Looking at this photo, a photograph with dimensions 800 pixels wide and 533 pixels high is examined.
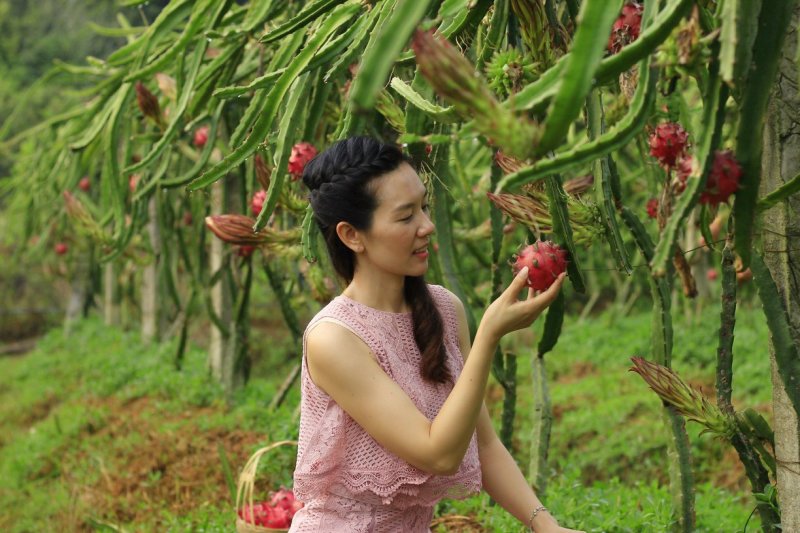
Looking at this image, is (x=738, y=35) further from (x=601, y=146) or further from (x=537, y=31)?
(x=537, y=31)

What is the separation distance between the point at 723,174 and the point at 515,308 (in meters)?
0.38

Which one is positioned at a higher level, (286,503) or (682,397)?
(682,397)

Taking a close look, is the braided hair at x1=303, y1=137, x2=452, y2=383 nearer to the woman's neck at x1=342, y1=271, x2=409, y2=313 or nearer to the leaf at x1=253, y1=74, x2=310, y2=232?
the woman's neck at x1=342, y1=271, x2=409, y2=313

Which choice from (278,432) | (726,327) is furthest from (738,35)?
(278,432)

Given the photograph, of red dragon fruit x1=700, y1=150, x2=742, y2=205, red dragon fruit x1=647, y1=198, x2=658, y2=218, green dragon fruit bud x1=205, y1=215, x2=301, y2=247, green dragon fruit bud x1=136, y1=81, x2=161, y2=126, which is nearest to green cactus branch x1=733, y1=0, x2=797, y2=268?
red dragon fruit x1=700, y1=150, x2=742, y2=205

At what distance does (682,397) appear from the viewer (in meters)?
1.63

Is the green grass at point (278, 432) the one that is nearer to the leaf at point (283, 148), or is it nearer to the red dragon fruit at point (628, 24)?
the leaf at point (283, 148)

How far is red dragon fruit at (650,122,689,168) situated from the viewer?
1.38 meters

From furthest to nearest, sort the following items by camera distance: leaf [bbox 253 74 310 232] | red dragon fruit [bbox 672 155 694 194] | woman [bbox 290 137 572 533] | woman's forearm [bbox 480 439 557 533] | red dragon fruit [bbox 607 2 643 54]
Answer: leaf [bbox 253 74 310 232], woman's forearm [bbox 480 439 557 533], woman [bbox 290 137 572 533], red dragon fruit [bbox 607 2 643 54], red dragon fruit [bbox 672 155 694 194]

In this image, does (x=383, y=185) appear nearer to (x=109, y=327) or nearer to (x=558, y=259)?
(x=558, y=259)

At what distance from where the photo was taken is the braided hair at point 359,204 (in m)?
1.66

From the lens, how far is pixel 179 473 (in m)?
3.52

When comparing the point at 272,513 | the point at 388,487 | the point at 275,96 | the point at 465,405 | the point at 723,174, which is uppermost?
the point at 275,96

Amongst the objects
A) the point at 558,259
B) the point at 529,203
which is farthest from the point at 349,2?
the point at 558,259
